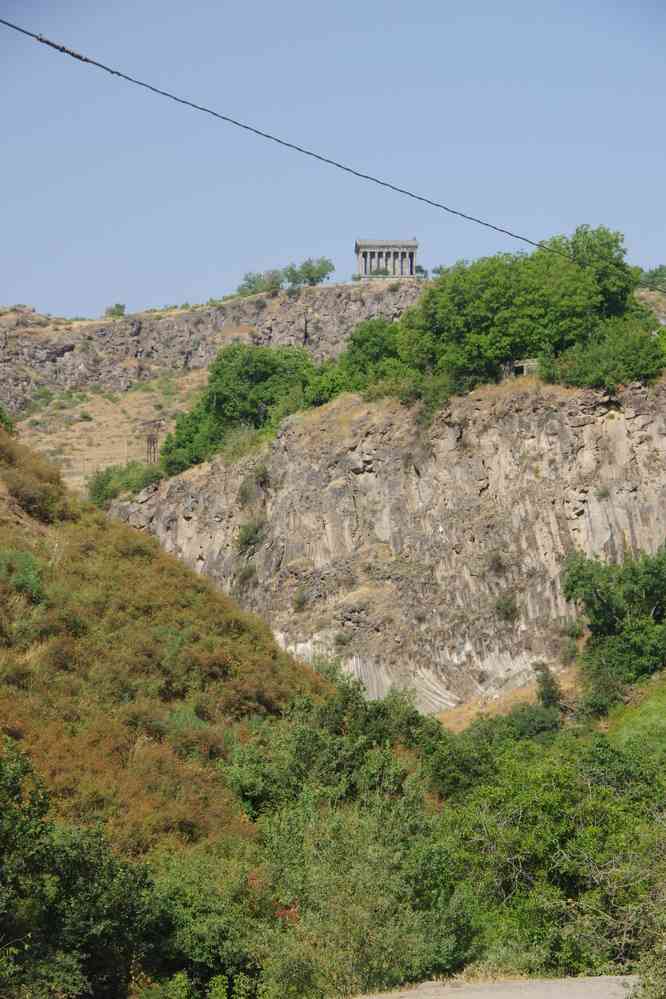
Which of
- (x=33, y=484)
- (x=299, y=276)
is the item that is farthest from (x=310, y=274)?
(x=33, y=484)

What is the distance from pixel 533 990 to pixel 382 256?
4047 inches

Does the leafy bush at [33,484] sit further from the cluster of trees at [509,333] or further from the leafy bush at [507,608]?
the cluster of trees at [509,333]

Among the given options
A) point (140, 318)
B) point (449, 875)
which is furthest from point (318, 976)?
point (140, 318)

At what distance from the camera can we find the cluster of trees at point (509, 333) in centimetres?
6206

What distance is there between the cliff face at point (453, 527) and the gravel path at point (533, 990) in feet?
126

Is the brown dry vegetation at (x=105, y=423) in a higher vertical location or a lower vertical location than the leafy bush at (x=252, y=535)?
higher

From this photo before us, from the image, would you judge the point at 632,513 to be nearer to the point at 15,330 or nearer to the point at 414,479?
the point at 414,479

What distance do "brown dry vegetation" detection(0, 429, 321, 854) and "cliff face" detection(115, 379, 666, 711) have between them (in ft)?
75.6

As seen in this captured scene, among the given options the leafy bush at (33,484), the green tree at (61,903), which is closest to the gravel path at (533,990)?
the green tree at (61,903)

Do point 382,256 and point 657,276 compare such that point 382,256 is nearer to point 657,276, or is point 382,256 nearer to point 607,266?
point 657,276

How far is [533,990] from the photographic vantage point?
61.4 feet

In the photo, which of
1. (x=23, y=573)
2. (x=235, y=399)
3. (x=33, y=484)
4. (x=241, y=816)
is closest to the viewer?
(x=241, y=816)

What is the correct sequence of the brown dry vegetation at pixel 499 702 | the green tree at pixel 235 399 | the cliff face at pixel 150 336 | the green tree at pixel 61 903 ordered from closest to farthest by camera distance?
the green tree at pixel 61 903
the brown dry vegetation at pixel 499 702
the green tree at pixel 235 399
the cliff face at pixel 150 336

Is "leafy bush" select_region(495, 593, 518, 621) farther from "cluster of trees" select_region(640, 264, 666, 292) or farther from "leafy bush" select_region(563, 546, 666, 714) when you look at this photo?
"cluster of trees" select_region(640, 264, 666, 292)
